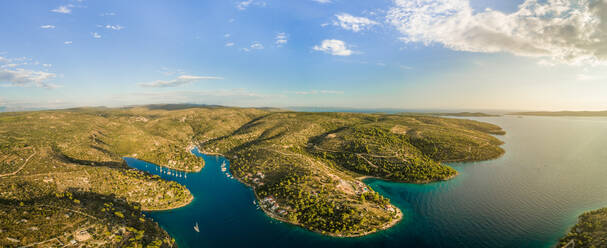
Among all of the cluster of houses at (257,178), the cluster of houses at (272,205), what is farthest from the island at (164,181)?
the cluster of houses at (257,178)

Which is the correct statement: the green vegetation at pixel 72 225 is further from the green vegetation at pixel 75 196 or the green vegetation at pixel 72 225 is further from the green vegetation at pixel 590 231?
the green vegetation at pixel 590 231

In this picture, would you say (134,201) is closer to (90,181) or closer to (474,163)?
(90,181)

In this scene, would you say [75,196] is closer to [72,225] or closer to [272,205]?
[72,225]

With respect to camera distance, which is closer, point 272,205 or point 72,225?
point 72,225

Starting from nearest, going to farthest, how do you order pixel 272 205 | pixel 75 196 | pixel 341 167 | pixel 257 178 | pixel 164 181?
pixel 75 196 → pixel 272 205 → pixel 164 181 → pixel 257 178 → pixel 341 167

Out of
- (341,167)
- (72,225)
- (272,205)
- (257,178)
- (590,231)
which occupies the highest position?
(341,167)

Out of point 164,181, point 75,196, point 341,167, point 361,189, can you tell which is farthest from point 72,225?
point 341,167
